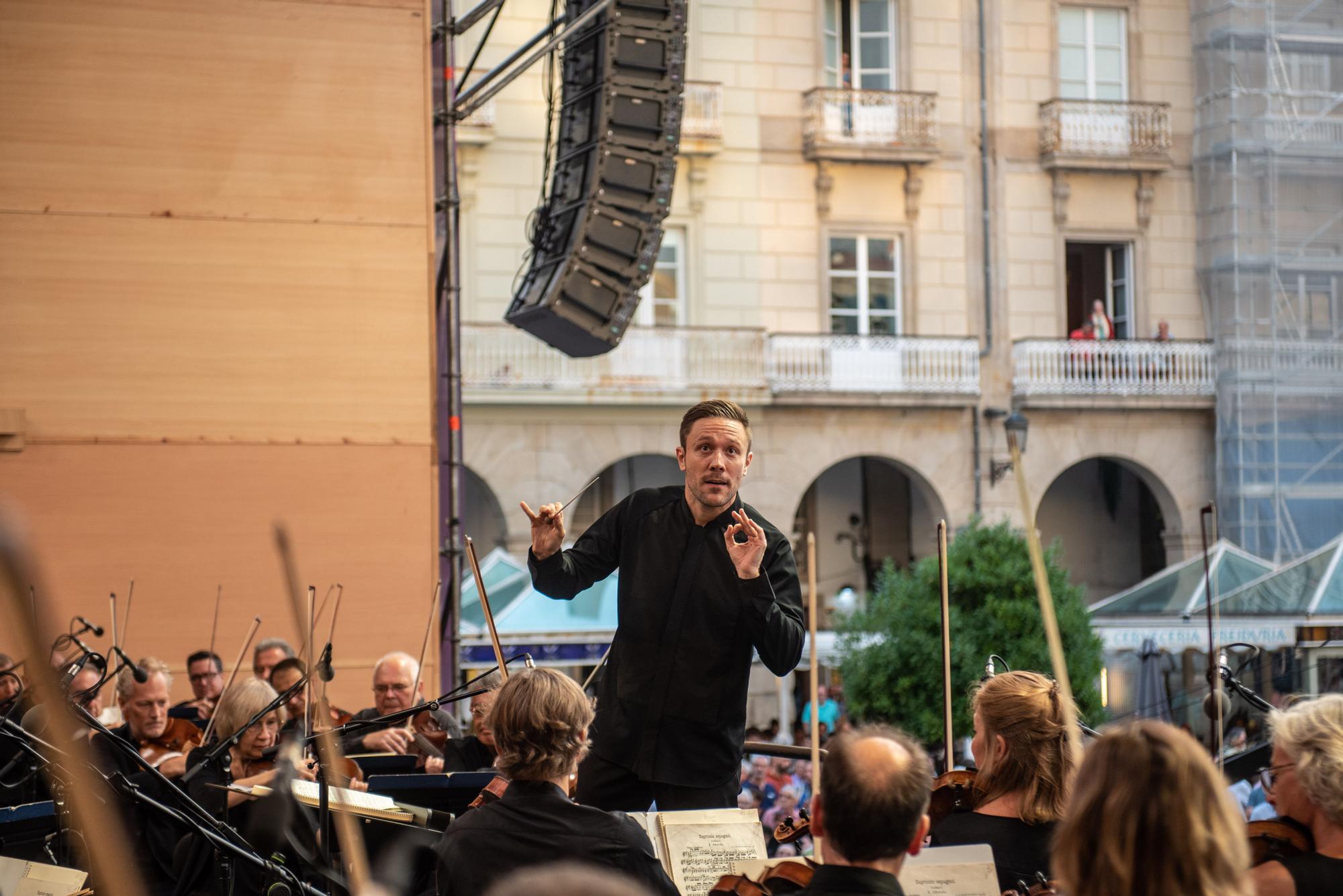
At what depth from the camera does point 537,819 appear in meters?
2.83

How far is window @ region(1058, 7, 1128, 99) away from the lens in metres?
18.8

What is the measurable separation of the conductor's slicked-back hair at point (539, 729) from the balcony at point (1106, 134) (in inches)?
647

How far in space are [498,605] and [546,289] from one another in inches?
245

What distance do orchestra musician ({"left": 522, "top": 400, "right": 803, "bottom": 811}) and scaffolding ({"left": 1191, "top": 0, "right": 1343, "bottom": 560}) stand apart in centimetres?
Result: 1566

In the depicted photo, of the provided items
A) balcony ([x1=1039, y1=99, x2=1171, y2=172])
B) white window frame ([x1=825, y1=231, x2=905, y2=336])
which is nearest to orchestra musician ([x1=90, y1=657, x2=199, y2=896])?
white window frame ([x1=825, y1=231, x2=905, y2=336])

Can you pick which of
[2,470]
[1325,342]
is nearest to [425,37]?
[2,470]

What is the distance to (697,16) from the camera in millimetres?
17516

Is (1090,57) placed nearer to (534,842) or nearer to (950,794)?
(950,794)

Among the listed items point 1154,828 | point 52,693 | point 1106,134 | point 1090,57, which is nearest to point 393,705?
point 1154,828

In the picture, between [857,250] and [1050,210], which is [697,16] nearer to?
[857,250]

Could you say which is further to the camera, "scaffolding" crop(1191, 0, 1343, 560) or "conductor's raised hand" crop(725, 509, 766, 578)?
"scaffolding" crop(1191, 0, 1343, 560)

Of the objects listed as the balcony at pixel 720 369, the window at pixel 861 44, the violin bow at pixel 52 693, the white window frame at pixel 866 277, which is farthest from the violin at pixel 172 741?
the window at pixel 861 44

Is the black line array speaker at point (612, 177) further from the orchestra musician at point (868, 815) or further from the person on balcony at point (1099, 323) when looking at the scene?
the person on balcony at point (1099, 323)

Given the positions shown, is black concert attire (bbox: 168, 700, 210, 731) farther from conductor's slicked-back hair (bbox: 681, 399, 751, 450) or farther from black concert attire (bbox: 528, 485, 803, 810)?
conductor's slicked-back hair (bbox: 681, 399, 751, 450)
